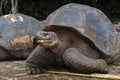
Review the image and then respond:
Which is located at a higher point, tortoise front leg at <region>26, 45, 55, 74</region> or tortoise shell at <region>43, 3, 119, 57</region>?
Answer: tortoise shell at <region>43, 3, 119, 57</region>

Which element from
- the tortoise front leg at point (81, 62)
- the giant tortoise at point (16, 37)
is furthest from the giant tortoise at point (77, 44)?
the giant tortoise at point (16, 37)

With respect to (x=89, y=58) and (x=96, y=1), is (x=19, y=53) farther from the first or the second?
(x=96, y=1)

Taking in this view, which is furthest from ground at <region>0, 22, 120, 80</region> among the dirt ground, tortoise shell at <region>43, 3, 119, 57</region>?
tortoise shell at <region>43, 3, 119, 57</region>

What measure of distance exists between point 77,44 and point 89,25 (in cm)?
22

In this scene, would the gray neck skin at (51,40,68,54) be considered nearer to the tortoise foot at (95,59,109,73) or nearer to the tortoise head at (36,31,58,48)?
the tortoise head at (36,31,58,48)

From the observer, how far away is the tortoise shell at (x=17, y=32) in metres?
5.11

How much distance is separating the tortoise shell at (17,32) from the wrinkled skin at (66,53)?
0.97 metres

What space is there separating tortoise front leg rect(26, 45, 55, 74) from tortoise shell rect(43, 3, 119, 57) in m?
0.23

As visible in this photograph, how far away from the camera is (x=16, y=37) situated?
5172mm

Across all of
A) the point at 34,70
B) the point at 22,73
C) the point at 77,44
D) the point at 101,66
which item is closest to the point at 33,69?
the point at 34,70

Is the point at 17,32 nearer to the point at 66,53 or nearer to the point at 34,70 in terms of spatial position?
the point at 34,70

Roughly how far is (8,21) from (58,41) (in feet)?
5.17

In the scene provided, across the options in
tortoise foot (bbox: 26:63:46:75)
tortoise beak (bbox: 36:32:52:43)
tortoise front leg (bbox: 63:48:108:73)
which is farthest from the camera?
tortoise foot (bbox: 26:63:46:75)

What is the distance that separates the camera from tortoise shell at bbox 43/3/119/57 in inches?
159
